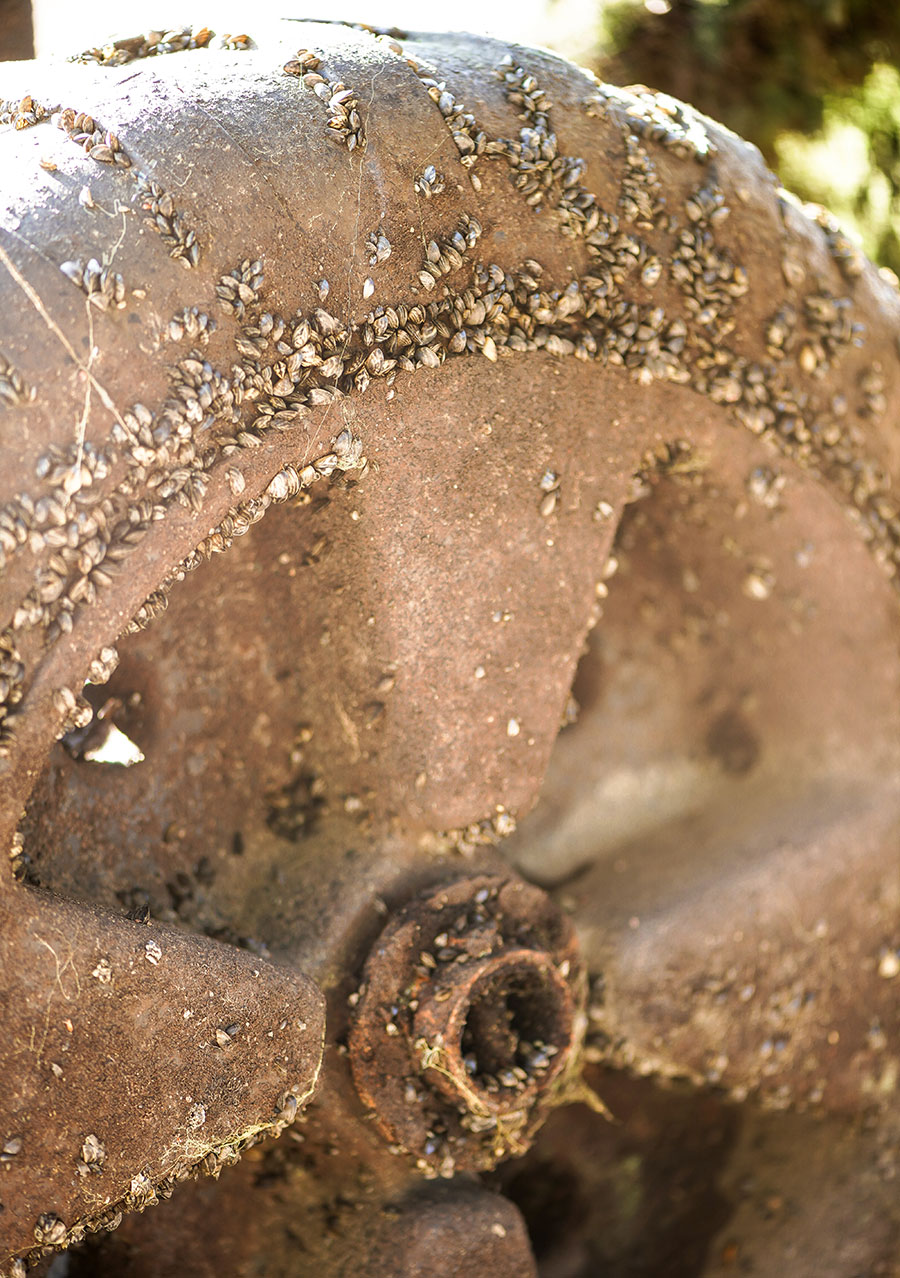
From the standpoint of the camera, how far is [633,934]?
2.00 metres

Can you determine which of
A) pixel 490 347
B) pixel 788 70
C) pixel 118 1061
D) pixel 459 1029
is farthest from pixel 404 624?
pixel 788 70

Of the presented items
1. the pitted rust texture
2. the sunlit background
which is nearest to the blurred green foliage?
the sunlit background

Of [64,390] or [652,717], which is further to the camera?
[652,717]

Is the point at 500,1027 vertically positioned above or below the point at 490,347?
below

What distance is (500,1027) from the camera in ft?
5.66

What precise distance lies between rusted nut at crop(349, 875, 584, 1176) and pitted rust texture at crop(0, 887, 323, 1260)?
0.17 metres

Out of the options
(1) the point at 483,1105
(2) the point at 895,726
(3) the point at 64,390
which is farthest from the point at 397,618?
(2) the point at 895,726

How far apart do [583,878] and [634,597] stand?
0.55 metres

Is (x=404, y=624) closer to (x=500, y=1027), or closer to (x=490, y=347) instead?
(x=490, y=347)

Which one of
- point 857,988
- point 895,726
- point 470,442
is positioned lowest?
point 857,988

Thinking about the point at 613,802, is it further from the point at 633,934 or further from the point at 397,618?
the point at 397,618

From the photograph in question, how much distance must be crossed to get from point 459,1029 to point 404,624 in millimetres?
567

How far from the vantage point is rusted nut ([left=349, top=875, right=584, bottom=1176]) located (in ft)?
5.43

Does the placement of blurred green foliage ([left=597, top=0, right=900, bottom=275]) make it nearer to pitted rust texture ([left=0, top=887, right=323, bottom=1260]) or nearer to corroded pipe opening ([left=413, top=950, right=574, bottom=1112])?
corroded pipe opening ([left=413, top=950, right=574, bottom=1112])
